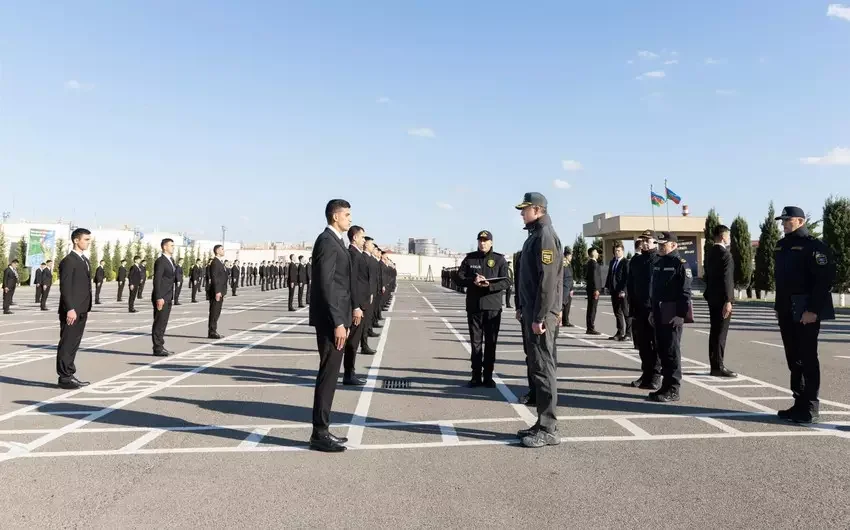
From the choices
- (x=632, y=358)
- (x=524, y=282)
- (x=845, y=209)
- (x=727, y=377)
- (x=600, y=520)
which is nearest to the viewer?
(x=600, y=520)

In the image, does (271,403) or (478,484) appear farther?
(271,403)

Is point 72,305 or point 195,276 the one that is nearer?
point 72,305

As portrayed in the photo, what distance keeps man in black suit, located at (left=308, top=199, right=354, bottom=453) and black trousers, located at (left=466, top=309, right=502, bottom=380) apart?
3.21 m

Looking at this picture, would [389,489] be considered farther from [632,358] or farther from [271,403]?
[632,358]

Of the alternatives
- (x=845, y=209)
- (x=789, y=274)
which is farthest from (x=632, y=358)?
(x=845, y=209)

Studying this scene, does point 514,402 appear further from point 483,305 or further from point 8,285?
point 8,285

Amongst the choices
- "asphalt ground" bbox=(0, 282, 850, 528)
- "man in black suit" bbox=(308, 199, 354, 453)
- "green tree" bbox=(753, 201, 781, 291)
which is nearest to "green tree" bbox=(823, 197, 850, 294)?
"green tree" bbox=(753, 201, 781, 291)

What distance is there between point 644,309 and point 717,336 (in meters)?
1.42

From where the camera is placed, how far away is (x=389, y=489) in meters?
4.20

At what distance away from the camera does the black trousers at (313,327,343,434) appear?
5234mm

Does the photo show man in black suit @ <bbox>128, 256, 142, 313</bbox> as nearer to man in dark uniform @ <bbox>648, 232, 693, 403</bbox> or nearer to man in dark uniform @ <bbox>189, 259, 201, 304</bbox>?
man in dark uniform @ <bbox>189, 259, 201, 304</bbox>

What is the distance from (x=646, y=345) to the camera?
8.46m

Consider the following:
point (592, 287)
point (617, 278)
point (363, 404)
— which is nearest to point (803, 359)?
point (363, 404)

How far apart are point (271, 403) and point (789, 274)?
5.70 m
